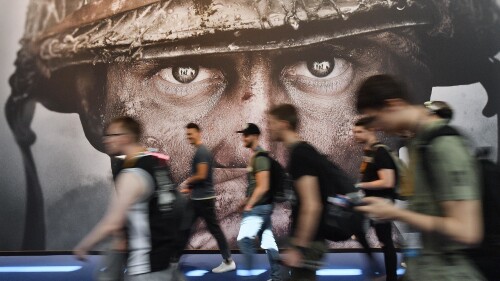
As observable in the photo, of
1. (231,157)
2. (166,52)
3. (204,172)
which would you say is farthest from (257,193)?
(166,52)

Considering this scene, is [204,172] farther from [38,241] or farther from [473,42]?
[473,42]

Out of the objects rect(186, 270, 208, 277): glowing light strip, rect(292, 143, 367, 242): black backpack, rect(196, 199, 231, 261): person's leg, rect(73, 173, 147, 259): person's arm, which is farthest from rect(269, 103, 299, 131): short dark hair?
rect(186, 270, 208, 277): glowing light strip

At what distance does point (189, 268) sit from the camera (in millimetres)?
6949

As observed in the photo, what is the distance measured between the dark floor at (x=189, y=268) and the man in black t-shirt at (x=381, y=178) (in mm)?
1071

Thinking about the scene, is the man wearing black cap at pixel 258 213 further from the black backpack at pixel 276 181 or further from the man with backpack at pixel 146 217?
the man with backpack at pixel 146 217

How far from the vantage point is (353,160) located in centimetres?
A: 818

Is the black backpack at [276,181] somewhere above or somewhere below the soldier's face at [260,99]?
below

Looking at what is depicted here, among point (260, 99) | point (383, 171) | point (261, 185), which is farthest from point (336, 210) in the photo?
point (260, 99)

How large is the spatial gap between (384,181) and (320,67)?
3650 millimetres

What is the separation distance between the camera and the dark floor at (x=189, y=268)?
20.8ft

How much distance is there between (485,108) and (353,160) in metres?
2.01

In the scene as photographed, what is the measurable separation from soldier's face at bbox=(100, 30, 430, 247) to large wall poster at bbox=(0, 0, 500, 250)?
14 millimetres

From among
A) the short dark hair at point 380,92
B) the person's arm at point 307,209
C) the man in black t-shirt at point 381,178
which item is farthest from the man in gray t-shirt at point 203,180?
the short dark hair at point 380,92

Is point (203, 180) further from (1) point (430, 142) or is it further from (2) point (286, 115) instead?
(1) point (430, 142)
